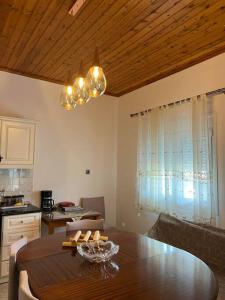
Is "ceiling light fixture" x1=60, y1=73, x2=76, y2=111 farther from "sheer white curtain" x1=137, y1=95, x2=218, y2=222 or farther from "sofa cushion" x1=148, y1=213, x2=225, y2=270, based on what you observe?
"sofa cushion" x1=148, y1=213, x2=225, y2=270

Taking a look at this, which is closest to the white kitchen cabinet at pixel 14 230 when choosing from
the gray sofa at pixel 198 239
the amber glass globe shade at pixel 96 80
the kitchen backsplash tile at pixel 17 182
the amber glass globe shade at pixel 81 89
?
the kitchen backsplash tile at pixel 17 182

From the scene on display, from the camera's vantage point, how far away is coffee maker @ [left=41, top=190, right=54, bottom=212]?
343cm

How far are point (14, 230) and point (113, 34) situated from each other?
2491 millimetres

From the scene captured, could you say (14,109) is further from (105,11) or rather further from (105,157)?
(105,11)

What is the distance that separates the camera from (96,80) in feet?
6.09

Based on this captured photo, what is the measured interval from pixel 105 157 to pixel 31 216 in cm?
177

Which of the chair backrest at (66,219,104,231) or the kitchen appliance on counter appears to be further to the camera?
the kitchen appliance on counter

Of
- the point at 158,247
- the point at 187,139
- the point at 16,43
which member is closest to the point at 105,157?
the point at 187,139

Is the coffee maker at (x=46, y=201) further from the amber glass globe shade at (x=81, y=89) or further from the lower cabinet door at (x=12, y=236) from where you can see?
the amber glass globe shade at (x=81, y=89)

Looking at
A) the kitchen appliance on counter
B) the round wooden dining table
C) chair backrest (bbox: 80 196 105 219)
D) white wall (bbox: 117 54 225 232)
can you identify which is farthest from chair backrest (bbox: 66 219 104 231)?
chair backrest (bbox: 80 196 105 219)

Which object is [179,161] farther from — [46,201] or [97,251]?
[46,201]

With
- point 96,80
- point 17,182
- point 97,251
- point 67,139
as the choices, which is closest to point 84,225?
point 97,251

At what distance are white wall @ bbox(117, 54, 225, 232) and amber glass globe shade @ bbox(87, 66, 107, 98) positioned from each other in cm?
156

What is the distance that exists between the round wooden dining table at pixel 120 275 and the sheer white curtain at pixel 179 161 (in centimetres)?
117
